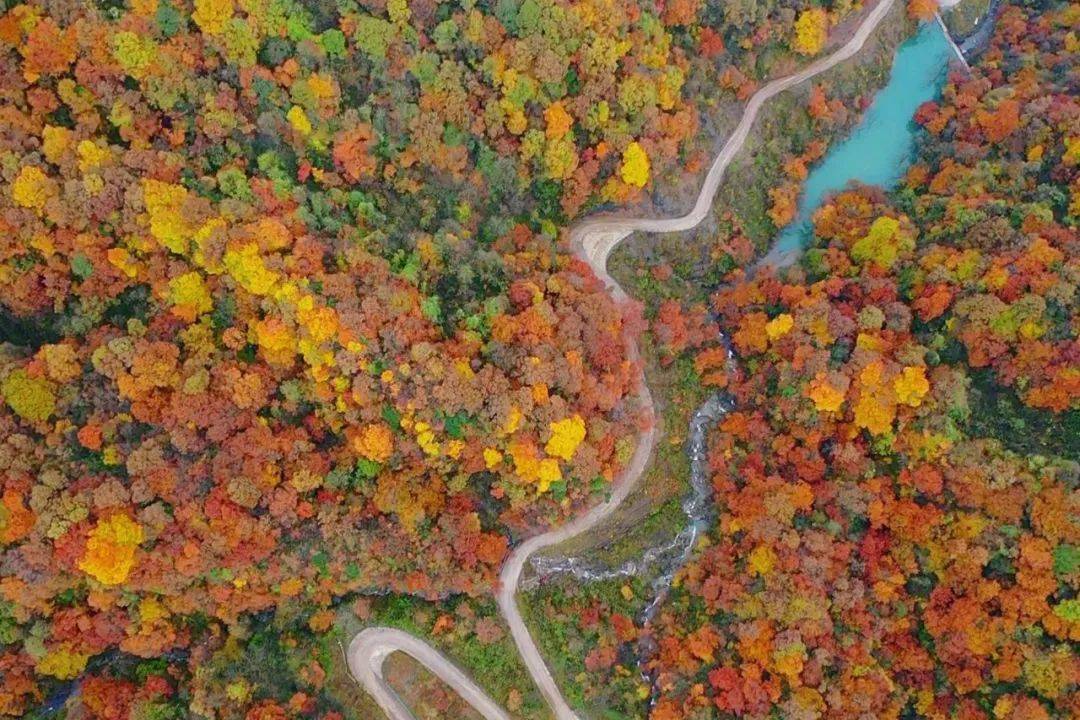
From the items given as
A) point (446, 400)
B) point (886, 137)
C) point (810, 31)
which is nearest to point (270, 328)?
point (446, 400)

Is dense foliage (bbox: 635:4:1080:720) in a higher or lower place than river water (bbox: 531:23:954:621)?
lower

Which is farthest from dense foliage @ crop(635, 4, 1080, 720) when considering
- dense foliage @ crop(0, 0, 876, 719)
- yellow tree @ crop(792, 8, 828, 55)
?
yellow tree @ crop(792, 8, 828, 55)

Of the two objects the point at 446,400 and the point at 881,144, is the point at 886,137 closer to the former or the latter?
the point at 881,144

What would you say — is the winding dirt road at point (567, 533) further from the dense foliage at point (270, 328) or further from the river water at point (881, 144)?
the river water at point (881, 144)

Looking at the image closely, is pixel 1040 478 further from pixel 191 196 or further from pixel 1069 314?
pixel 191 196

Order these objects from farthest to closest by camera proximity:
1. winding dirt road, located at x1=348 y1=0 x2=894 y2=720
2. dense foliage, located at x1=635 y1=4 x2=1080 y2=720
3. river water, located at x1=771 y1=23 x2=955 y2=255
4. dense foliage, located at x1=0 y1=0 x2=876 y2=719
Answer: river water, located at x1=771 y1=23 x2=955 y2=255 < winding dirt road, located at x1=348 y1=0 x2=894 y2=720 < dense foliage, located at x1=0 y1=0 x2=876 y2=719 < dense foliage, located at x1=635 y1=4 x2=1080 y2=720

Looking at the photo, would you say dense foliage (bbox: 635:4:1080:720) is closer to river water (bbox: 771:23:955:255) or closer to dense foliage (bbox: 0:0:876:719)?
river water (bbox: 771:23:955:255)

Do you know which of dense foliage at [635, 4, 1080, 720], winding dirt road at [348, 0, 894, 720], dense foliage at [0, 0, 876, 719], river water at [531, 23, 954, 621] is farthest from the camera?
river water at [531, 23, 954, 621]

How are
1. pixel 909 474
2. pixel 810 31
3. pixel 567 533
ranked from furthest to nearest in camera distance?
pixel 810 31 < pixel 567 533 < pixel 909 474
